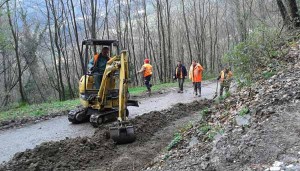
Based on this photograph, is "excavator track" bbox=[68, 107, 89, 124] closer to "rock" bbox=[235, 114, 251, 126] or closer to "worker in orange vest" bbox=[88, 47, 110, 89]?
"worker in orange vest" bbox=[88, 47, 110, 89]

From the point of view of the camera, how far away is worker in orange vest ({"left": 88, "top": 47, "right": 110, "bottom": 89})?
12.1 meters

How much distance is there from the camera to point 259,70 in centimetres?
894

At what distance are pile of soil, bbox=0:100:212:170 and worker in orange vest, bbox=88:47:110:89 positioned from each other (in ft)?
8.53

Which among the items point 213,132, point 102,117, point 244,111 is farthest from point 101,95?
point 244,111

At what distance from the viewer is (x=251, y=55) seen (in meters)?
8.80

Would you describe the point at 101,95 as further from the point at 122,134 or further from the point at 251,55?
the point at 251,55

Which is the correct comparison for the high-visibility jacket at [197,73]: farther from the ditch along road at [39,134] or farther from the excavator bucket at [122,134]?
the excavator bucket at [122,134]

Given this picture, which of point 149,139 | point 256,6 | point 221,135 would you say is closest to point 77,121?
point 149,139

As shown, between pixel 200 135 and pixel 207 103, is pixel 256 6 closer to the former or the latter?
pixel 207 103

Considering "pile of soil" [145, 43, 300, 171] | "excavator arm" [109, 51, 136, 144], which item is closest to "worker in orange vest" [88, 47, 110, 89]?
"excavator arm" [109, 51, 136, 144]

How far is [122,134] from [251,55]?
3835 mm

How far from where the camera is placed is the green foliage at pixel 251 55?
28.5 ft

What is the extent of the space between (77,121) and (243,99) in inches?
280

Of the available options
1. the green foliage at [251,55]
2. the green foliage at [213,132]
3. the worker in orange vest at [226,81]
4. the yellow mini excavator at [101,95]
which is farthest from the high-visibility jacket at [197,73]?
the green foliage at [213,132]
